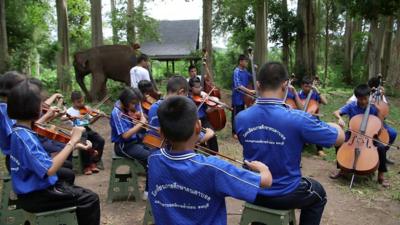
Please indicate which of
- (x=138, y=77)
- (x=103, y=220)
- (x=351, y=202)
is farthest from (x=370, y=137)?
(x=138, y=77)

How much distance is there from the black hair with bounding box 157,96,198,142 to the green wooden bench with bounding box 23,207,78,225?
5.09 ft

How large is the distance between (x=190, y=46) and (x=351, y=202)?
847 inches

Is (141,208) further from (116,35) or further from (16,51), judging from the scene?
(116,35)

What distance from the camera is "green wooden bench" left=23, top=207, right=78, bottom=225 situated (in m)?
3.51

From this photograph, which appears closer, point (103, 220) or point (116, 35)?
point (103, 220)

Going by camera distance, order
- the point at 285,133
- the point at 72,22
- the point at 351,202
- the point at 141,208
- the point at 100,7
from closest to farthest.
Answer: the point at 285,133
the point at 141,208
the point at 351,202
the point at 100,7
the point at 72,22

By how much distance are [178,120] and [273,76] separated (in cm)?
124

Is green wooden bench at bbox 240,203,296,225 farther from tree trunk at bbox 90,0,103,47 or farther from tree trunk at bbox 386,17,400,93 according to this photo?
tree trunk at bbox 386,17,400,93

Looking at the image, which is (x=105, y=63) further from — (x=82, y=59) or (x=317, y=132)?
(x=317, y=132)

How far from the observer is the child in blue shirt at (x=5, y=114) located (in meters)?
4.12

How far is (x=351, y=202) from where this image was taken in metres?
5.69

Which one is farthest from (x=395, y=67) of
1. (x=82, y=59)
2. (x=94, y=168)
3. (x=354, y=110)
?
(x=94, y=168)

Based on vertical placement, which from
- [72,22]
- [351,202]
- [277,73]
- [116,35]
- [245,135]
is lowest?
[351,202]

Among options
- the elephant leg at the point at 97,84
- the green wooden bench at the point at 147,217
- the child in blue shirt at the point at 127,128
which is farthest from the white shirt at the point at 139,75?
the elephant leg at the point at 97,84
